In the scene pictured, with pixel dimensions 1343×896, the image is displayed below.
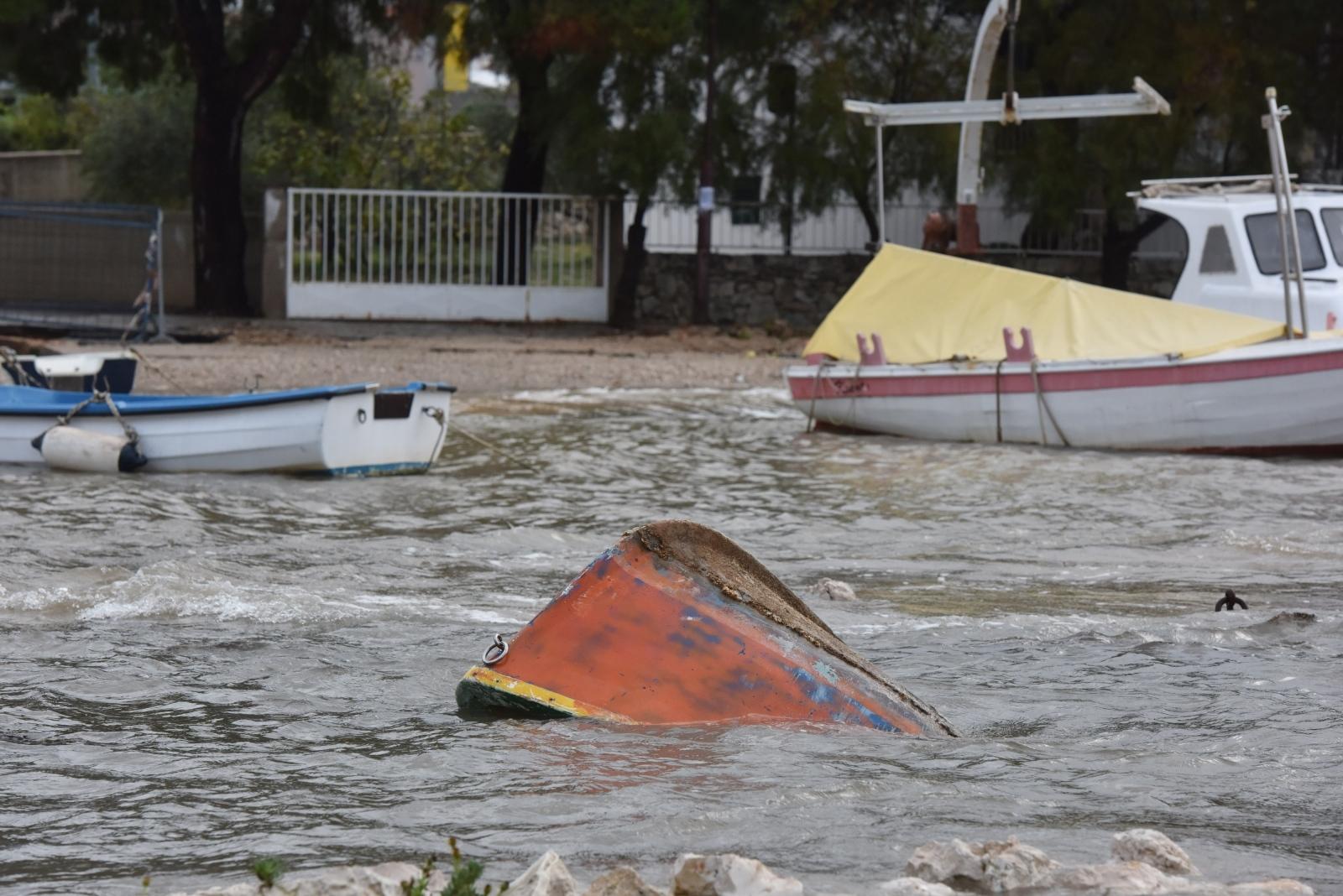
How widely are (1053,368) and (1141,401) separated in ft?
2.45

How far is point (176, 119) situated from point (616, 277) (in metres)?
8.87

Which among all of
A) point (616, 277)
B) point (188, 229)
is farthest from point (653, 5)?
point (188, 229)

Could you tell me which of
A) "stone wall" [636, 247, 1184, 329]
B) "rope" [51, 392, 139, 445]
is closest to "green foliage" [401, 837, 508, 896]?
"rope" [51, 392, 139, 445]

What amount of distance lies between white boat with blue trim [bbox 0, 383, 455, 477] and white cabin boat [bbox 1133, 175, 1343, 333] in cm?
712

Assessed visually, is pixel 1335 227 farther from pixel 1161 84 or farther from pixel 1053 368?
pixel 1161 84

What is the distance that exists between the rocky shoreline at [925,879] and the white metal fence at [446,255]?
20.1 meters

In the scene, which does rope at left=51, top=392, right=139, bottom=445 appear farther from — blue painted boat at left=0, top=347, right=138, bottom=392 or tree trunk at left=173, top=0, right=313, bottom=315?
tree trunk at left=173, top=0, right=313, bottom=315

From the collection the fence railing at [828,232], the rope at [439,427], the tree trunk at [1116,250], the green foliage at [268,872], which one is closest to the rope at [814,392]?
the rope at [439,427]

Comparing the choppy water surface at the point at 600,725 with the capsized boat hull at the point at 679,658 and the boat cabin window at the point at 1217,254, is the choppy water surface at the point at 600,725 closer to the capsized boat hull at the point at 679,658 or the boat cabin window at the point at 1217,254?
the capsized boat hull at the point at 679,658

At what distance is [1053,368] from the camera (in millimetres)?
14516

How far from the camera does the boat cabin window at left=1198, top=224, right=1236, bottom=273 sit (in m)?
15.8

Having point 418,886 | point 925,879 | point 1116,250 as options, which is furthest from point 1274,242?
point 418,886

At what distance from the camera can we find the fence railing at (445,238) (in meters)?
Answer: 23.8

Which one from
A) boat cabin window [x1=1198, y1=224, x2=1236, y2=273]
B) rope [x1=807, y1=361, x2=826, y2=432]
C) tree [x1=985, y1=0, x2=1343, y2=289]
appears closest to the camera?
boat cabin window [x1=1198, y1=224, x2=1236, y2=273]
